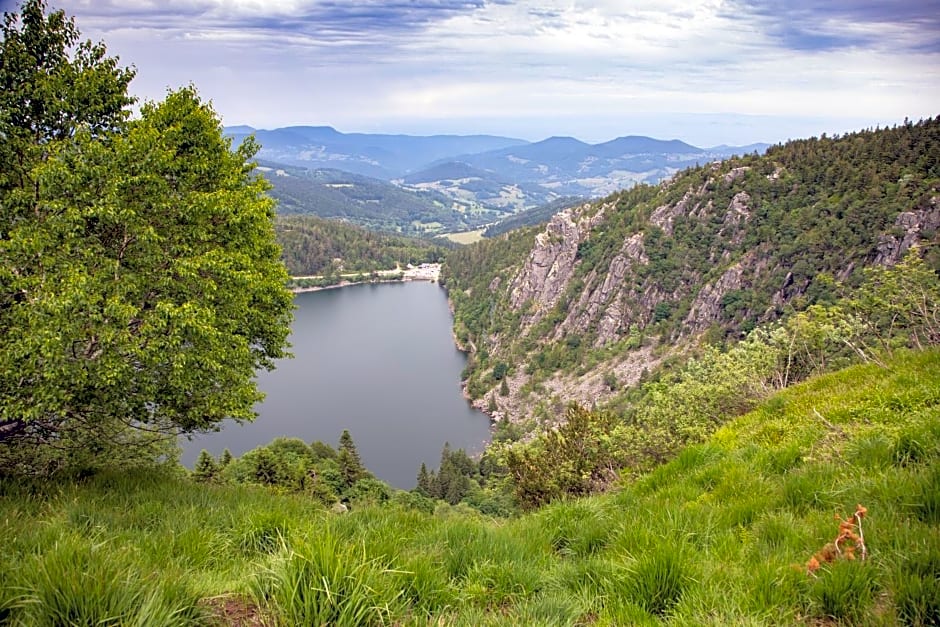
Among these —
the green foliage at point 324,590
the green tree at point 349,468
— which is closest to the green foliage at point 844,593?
the green foliage at point 324,590

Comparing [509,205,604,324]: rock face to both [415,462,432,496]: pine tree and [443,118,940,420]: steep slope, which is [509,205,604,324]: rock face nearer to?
[443,118,940,420]: steep slope

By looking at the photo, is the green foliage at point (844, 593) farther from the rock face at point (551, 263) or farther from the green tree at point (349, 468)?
the rock face at point (551, 263)

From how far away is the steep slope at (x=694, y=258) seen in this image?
80312 mm

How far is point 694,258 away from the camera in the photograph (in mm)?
108125

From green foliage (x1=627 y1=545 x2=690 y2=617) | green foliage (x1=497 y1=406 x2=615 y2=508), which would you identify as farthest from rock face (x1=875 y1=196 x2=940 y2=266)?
green foliage (x1=627 y1=545 x2=690 y2=617)

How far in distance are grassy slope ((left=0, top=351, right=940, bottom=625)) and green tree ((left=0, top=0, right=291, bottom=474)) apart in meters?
2.07

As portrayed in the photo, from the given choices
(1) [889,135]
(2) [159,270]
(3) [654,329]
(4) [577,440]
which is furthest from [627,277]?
(2) [159,270]

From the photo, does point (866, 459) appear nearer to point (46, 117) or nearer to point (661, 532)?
point (661, 532)

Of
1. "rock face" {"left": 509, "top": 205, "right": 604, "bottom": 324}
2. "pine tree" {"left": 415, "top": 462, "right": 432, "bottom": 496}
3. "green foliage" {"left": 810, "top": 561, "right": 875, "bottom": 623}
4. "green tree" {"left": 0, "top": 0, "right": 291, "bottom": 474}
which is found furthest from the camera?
"rock face" {"left": 509, "top": 205, "right": 604, "bottom": 324}

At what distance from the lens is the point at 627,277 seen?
115 metres

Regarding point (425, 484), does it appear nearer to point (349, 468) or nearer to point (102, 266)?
point (349, 468)

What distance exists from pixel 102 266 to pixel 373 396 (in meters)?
A: 95.5

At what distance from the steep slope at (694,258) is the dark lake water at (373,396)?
875 centimetres

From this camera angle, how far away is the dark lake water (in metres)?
83.0
